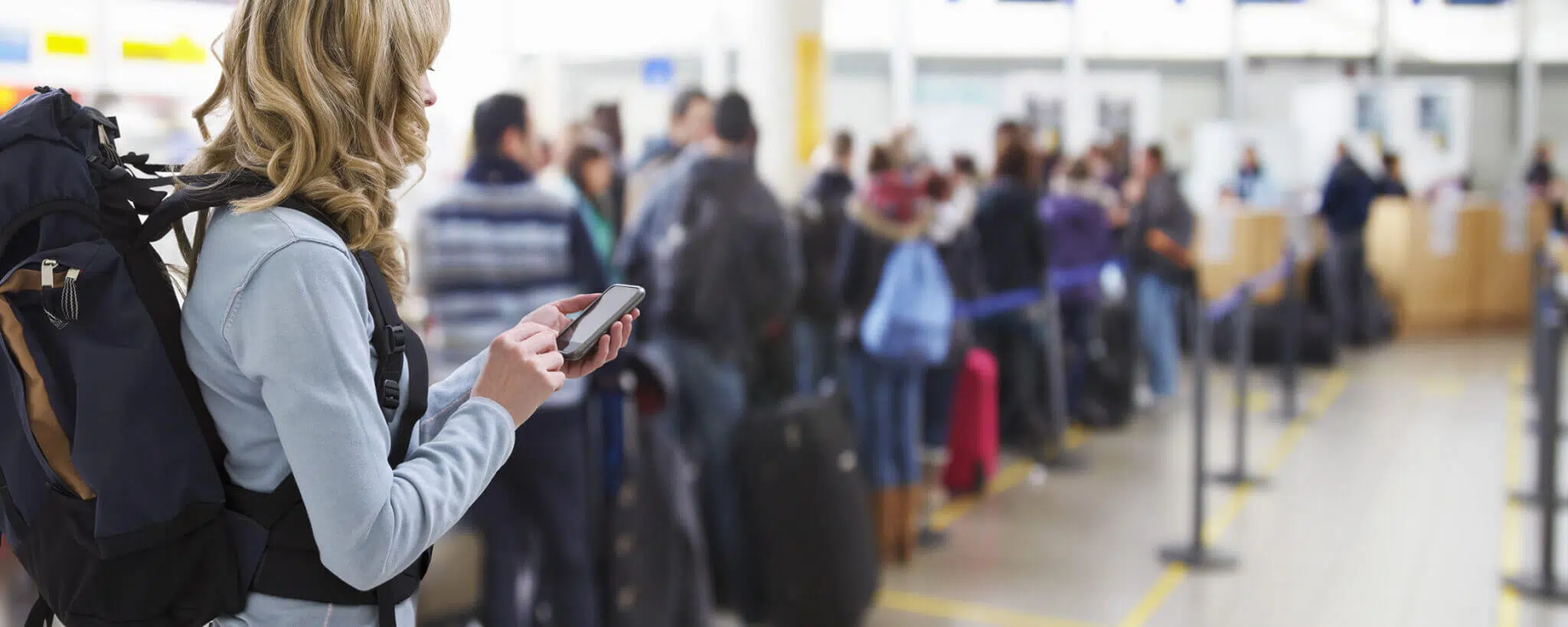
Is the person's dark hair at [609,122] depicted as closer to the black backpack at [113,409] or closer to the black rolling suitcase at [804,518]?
the black rolling suitcase at [804,518]

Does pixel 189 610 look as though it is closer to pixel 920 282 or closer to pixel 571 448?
pixel 571 448

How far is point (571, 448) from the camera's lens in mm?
3512

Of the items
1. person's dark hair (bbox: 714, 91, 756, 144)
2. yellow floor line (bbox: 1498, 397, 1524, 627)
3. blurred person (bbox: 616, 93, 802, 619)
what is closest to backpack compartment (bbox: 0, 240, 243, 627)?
blurred person (bbox: 616, 93, 802, 619)

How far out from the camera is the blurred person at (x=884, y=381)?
4.92m

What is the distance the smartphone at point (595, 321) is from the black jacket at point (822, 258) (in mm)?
3643

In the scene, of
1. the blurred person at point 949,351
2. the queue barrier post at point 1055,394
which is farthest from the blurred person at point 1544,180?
the blurred person at point 949,351

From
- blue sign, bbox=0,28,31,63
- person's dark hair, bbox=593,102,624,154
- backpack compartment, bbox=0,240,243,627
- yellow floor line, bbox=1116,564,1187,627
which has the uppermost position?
blue sign, bbox=0,28,31,63

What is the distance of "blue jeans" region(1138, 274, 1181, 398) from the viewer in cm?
781

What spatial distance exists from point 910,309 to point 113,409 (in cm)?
380

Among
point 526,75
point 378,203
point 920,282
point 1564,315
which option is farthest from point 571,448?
point 526,75

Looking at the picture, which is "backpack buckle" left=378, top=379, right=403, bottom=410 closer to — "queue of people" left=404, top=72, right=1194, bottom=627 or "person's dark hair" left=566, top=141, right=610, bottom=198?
"queue of people" left=404, top=72, right=1194, bottom=627

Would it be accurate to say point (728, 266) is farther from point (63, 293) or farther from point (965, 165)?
point (63, 293)

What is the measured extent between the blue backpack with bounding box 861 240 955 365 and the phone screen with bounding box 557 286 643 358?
3.40 metres

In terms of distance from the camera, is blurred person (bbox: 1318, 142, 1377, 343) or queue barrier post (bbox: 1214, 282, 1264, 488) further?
blurred person (bbox: 1318, 142, 1377, 343)
